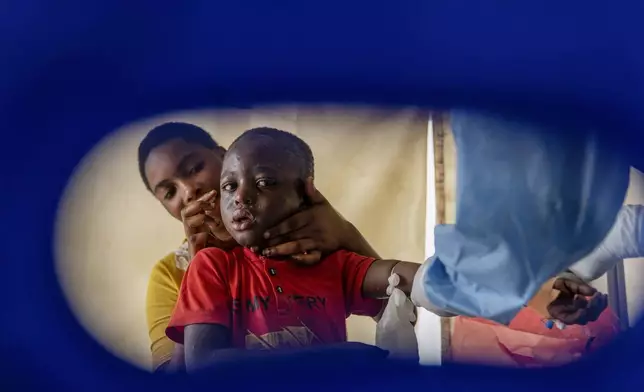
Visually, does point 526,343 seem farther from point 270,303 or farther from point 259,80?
point 259,80

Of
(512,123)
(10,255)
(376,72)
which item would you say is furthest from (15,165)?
(512,123)

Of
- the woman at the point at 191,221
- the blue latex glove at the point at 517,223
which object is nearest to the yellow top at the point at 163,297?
the woman at the point at 191,221

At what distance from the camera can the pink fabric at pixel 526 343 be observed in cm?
62

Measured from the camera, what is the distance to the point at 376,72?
637 millimetres

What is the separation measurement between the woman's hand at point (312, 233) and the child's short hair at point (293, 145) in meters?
0.01

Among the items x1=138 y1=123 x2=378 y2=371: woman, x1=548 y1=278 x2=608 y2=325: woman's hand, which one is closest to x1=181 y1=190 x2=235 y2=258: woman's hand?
x1=138 y1=123 x2=378 y2=371: woman

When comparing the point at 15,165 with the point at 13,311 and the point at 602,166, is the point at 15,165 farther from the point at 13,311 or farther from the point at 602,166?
the point at 602,166

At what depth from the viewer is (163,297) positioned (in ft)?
2.09

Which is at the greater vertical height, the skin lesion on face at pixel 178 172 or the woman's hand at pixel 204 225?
the skin lesion on face at pixel 178 172

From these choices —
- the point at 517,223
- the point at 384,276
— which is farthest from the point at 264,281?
the point at 517,223

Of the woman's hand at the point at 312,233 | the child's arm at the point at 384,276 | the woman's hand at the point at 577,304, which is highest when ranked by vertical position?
the woman's hand at the point at 312,233

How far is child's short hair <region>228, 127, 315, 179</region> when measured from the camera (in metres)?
0.63

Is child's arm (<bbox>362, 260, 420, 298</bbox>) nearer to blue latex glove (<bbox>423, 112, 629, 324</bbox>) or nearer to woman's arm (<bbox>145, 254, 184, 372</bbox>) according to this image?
blue latex glove (<bbox>423, 112, 629, 324</bbox>)

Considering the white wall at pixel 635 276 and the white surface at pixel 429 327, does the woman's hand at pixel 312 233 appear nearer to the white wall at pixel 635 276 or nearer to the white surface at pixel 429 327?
the white surface at pixel 429 327
